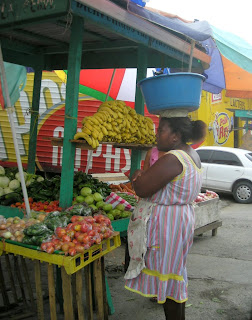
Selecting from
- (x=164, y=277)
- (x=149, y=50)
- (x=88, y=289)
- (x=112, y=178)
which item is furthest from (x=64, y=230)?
(x=112, y=178)

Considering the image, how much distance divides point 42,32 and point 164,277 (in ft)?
10.7

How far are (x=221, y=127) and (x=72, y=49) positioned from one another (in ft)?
41.2

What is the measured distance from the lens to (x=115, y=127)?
395 centimetres

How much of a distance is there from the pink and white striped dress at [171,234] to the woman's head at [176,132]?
16 cm

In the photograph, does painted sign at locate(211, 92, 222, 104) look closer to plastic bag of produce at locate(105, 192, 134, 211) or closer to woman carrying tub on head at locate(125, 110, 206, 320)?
plastic bag of produce at locate(105, 192, 134, 211)

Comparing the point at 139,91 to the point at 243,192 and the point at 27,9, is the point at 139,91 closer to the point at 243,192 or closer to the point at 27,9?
the point at 27,9

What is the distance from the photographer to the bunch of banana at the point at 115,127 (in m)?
3.46

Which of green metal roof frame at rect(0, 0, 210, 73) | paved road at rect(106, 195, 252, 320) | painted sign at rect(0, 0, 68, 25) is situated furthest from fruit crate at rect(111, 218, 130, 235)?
painted sign at rect(0, 0, 68, 25)

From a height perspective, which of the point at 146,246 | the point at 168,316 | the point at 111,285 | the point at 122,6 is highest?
the point at 122,6

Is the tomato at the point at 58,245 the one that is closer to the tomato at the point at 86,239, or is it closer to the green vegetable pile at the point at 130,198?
the tomato at the point at 86,239

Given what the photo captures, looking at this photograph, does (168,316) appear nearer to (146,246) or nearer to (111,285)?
(146,246)

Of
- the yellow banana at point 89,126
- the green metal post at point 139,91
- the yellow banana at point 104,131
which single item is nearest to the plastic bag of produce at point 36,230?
the yellow banana at point 89,126

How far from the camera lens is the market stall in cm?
283

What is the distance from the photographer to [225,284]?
4.51m
